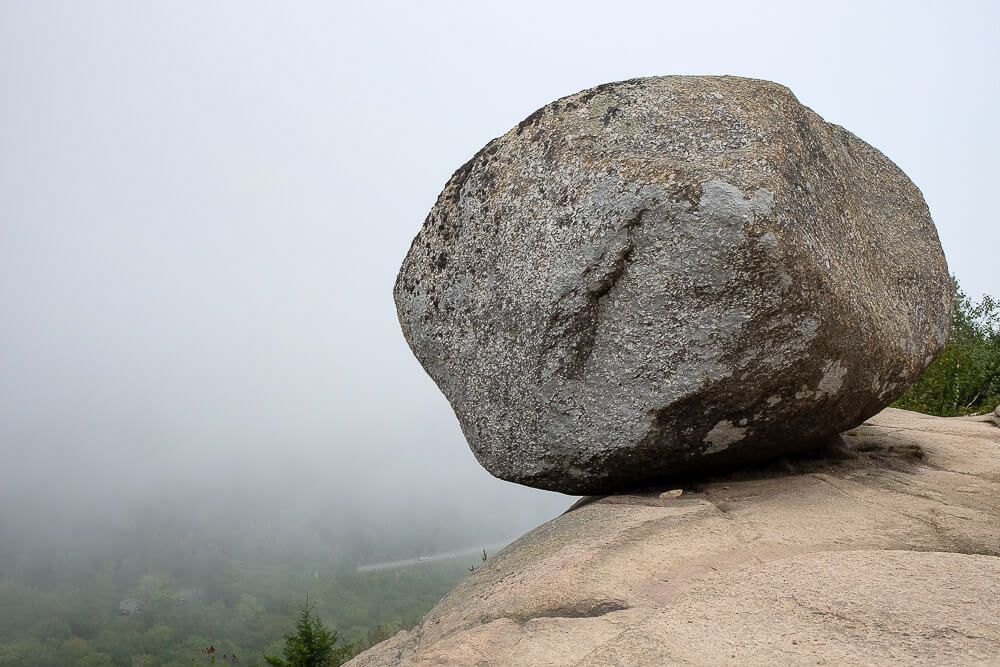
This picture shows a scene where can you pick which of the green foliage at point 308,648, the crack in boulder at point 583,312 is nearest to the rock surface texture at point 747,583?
the crack in boulder at point 583,312

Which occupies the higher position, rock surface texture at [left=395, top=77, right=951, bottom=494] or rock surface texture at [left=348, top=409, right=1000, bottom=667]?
rock surface texture at [left=395, top=77, right=951, bottom=494]

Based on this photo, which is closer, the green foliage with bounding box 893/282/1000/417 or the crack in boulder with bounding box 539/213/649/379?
the crack in boulder with bounding box 539/213/649/379

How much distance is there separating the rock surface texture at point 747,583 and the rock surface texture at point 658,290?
49 cm

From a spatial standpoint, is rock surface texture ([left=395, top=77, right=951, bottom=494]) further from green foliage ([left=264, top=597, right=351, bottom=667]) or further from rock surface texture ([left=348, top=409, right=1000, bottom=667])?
green foliage ([left=264, top=597, right=351, bottom=667])

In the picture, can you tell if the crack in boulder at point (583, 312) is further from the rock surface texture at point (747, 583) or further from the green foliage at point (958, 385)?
the green foliage at point (958, 385)

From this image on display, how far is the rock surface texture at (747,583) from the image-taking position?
3.19 metres

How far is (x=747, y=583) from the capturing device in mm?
3713

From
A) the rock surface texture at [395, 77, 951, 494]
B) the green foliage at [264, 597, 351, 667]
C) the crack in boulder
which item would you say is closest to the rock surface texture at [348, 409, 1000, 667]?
the rock surface texture at [395, 77, 951, 494]

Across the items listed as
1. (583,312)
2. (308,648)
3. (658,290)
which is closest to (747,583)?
(658,290)

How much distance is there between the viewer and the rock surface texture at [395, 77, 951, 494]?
4738mm

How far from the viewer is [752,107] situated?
17.1 feet

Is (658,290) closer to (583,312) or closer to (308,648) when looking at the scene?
(583,312)

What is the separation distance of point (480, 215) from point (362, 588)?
162 feet

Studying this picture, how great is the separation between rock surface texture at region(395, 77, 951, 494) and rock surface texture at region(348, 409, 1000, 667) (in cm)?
49
